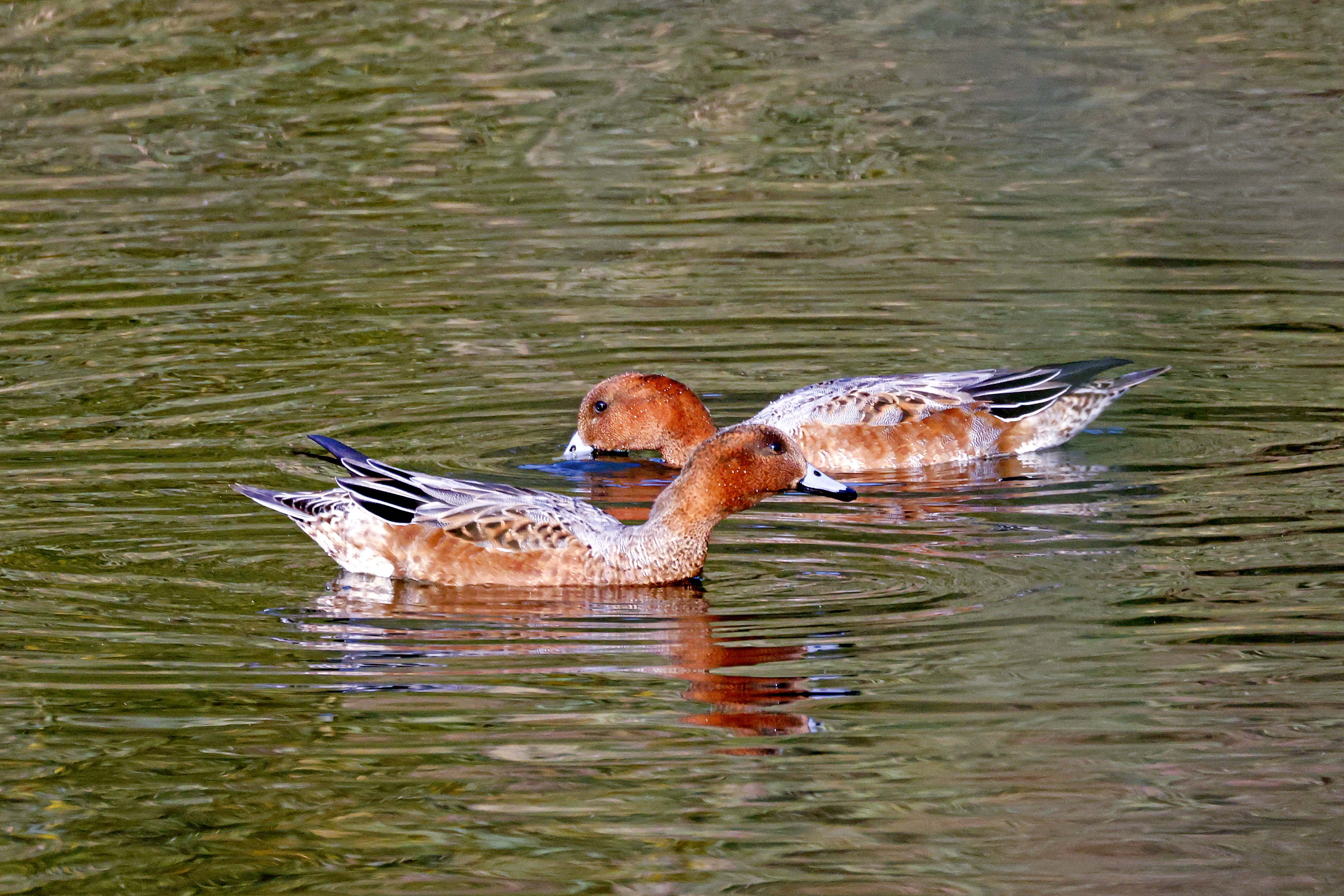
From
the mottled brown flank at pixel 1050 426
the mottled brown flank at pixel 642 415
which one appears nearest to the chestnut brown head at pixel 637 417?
the mottled brown flank at pixel 642 415

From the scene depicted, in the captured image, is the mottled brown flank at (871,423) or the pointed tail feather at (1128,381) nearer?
the mottled brown flank at (871,423)

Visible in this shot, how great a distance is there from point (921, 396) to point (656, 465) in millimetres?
1585

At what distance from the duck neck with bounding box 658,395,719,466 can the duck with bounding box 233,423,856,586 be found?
2500 mm

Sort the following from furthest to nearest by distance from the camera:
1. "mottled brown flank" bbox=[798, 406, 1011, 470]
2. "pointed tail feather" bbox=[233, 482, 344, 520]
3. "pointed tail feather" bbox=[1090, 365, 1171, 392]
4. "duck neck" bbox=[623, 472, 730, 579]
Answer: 1. "pointed tail feather" bbox=[1090, 365, 1171, 392]
2. "mottled brown flank" bbox=[798, 406, 1011, 470]
3. "pointed tail feather" bbox=[233, 482, 344, 520]
4. "duck neck" bbox=[623, 472, 730, 579]

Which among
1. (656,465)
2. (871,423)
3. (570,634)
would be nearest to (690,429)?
(656,465)

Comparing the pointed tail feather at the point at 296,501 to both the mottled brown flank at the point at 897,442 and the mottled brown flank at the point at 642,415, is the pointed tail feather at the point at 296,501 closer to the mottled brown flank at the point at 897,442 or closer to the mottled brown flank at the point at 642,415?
the mottled brown flank at the point at 642,415

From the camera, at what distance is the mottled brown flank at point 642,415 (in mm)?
10805

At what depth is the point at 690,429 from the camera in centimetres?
1091

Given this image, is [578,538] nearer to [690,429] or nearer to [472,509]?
[472,509]

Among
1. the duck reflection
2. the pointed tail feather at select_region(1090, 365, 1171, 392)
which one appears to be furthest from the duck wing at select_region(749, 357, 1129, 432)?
the duck reflection

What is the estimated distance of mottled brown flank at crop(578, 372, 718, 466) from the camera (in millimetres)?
10805

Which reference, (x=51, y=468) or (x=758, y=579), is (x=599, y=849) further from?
(x=51, y=468)

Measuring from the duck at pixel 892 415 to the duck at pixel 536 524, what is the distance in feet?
7.10

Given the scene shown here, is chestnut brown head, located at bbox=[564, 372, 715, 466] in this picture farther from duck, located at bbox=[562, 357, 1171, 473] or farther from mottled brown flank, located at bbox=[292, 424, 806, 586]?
mottled brown flank, located at bbox=[292, 424, 806, 586]
